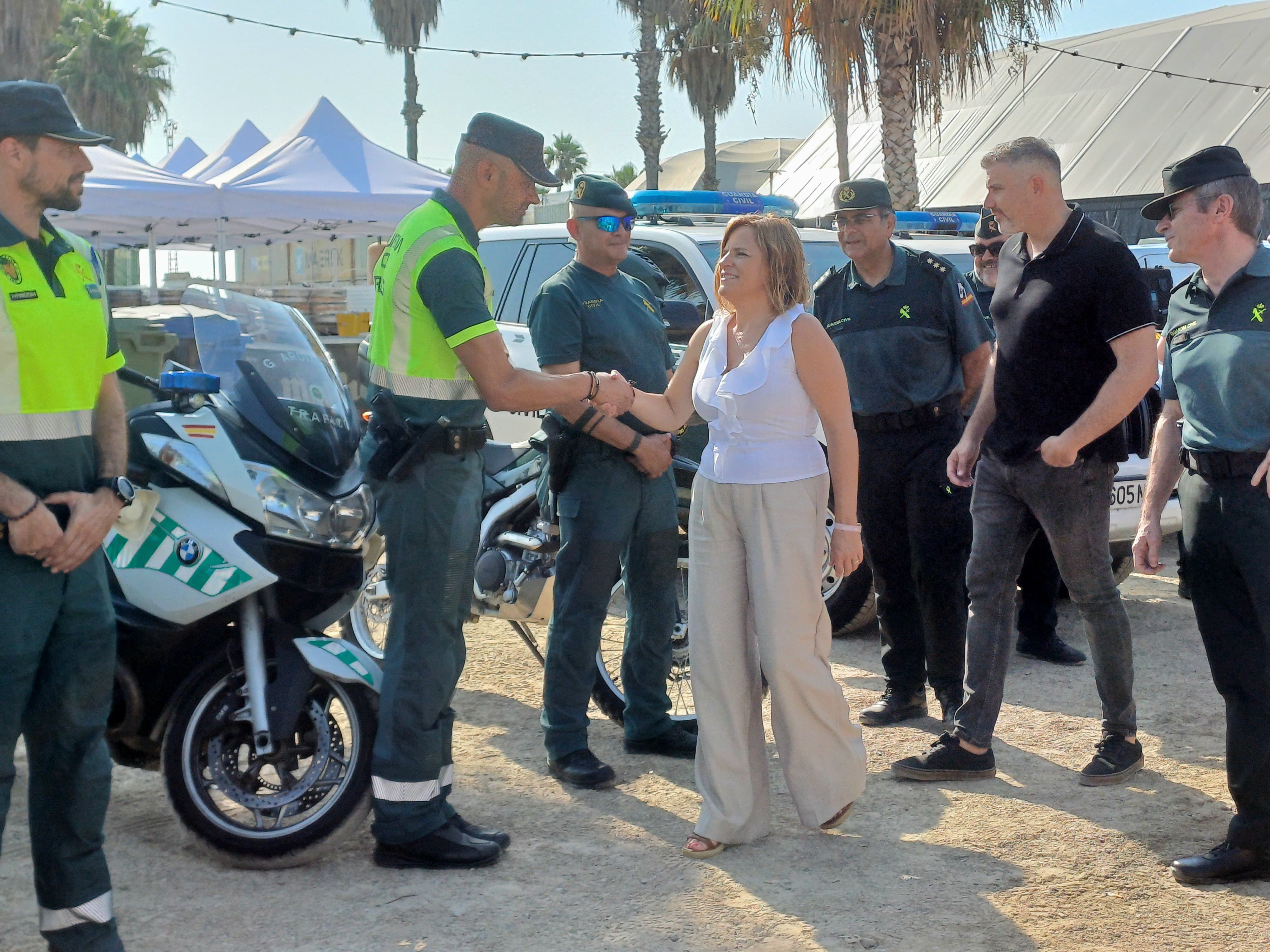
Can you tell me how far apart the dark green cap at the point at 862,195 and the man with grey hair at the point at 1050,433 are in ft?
2.03

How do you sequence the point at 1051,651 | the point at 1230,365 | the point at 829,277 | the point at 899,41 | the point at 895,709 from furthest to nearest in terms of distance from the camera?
the point at 899,41
the point at 1051,651
the point at 829,277
the point at 895,709
the point at 1230,365

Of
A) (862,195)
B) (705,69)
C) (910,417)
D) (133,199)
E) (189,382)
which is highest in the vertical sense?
(705,69)

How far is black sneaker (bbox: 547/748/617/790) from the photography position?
4.46m

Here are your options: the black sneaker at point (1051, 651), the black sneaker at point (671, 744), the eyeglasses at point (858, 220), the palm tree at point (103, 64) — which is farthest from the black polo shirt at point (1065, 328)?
the palm tree at point (103, 64)

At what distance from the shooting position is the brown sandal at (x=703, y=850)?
151 inches

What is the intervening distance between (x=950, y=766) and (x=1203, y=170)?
2.07m

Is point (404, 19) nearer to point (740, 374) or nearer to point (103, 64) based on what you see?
point (103, 64)

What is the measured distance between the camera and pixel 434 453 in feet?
12.0

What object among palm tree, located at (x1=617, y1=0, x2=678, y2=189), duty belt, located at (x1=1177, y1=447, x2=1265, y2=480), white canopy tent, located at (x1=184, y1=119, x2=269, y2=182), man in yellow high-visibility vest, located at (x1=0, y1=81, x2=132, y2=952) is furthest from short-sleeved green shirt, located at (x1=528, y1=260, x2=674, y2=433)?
palm tree, located at (x1=617, y1=0, x2=678, y2=189)

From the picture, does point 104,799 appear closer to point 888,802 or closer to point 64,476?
point 64,476

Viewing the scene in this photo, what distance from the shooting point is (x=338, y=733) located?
3727 mm

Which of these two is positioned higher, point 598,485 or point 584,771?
point 598,485

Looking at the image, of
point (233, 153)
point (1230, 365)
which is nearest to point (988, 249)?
point (1230, 365)

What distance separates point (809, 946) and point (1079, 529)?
1.74 meters
